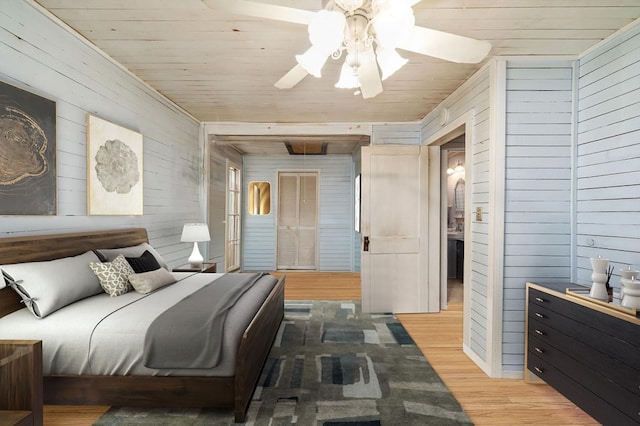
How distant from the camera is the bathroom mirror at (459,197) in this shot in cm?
656

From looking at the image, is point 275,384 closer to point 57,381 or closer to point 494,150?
point 57,381

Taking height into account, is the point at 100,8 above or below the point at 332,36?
above

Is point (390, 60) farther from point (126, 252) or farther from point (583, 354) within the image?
point (126, 252)

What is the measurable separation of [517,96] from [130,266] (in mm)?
3429

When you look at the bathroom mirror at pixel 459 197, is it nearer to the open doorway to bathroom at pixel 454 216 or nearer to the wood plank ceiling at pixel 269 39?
the open doorway to bathroom at pixel 454 216

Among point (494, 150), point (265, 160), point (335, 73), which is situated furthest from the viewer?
point (265, 160)

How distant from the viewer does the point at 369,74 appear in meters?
1.68

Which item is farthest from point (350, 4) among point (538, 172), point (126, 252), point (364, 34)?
point (126, 252)

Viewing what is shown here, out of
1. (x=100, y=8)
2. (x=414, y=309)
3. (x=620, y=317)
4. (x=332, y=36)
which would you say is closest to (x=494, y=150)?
(x=620, y=317)

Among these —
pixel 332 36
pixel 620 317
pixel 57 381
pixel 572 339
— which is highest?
pixel 332 36

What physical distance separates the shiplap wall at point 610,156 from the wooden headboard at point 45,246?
3.82 m

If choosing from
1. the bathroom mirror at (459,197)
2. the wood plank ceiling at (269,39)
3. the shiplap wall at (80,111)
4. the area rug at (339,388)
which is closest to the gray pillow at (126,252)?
the shiplap wall at (80,111)

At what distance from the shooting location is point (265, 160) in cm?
712

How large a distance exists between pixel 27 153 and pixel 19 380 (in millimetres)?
1335
